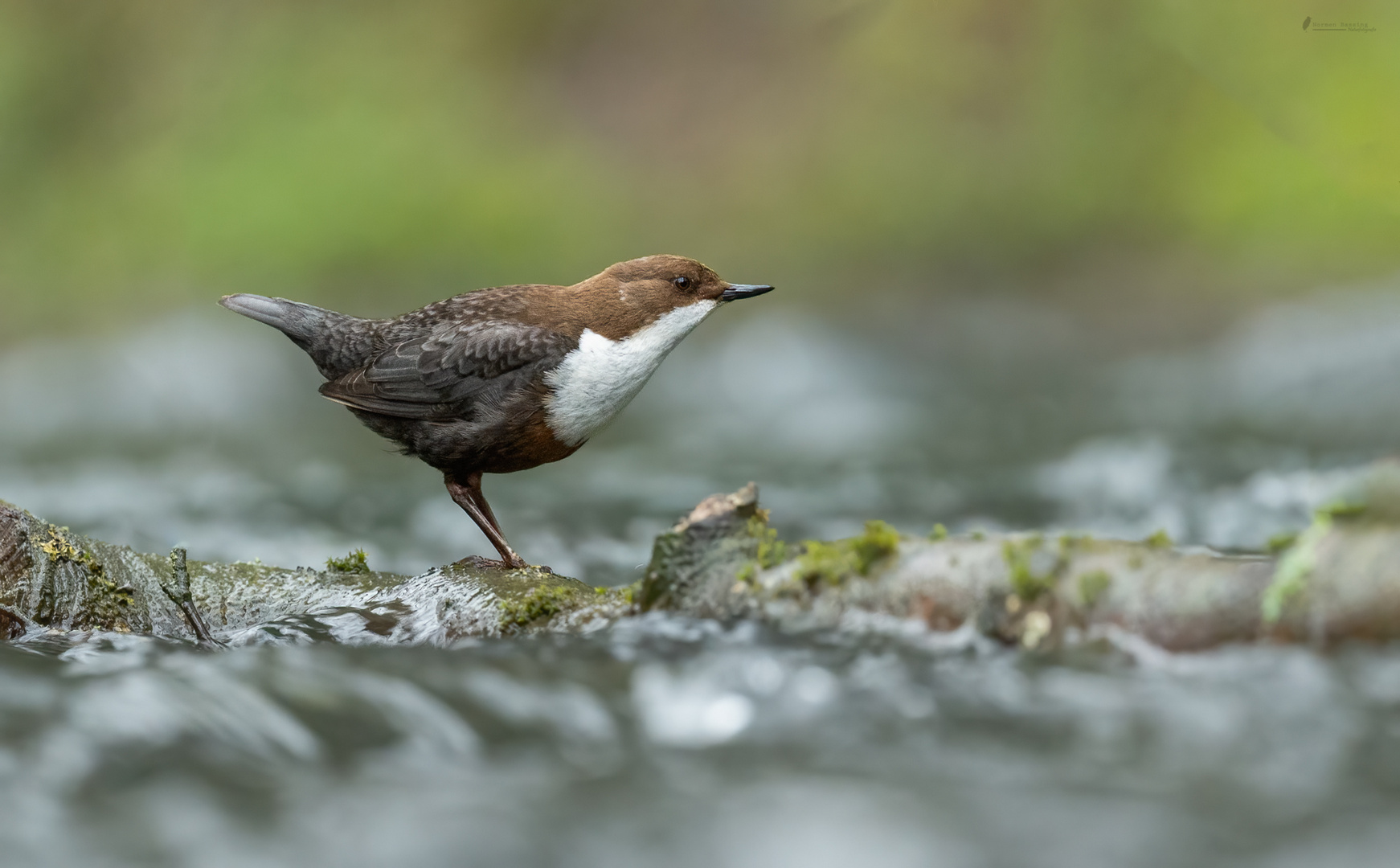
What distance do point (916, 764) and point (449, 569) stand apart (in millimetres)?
1657

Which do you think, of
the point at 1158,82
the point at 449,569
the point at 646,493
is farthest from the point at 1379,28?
the point at 449,569

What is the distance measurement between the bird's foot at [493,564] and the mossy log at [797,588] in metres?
0.03

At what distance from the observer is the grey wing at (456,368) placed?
427cm

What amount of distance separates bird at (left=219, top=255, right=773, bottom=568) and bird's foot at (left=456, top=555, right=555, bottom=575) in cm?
2

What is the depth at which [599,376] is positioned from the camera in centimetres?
434

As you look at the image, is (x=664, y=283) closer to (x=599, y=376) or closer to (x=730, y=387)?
(x=599, y=376)

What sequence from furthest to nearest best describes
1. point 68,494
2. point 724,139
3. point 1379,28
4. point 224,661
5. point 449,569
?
1. point 724,139
2. point 1379,28
3. point 68,494
4. point 449,569
5. point 224,661

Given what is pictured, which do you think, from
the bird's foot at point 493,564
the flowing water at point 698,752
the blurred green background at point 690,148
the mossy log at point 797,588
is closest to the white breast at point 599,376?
the bird's foot at point 493,564

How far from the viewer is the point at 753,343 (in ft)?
34.6

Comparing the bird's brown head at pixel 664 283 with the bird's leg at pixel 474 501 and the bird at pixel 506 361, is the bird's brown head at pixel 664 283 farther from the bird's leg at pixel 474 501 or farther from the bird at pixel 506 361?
the bird's leg at pixel 474 501

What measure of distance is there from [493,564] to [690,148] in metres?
9.62

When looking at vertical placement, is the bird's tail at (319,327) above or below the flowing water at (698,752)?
above

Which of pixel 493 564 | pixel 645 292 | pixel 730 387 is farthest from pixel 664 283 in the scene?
pixel 730 387

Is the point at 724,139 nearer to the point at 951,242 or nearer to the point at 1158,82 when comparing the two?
the point at 951,242
